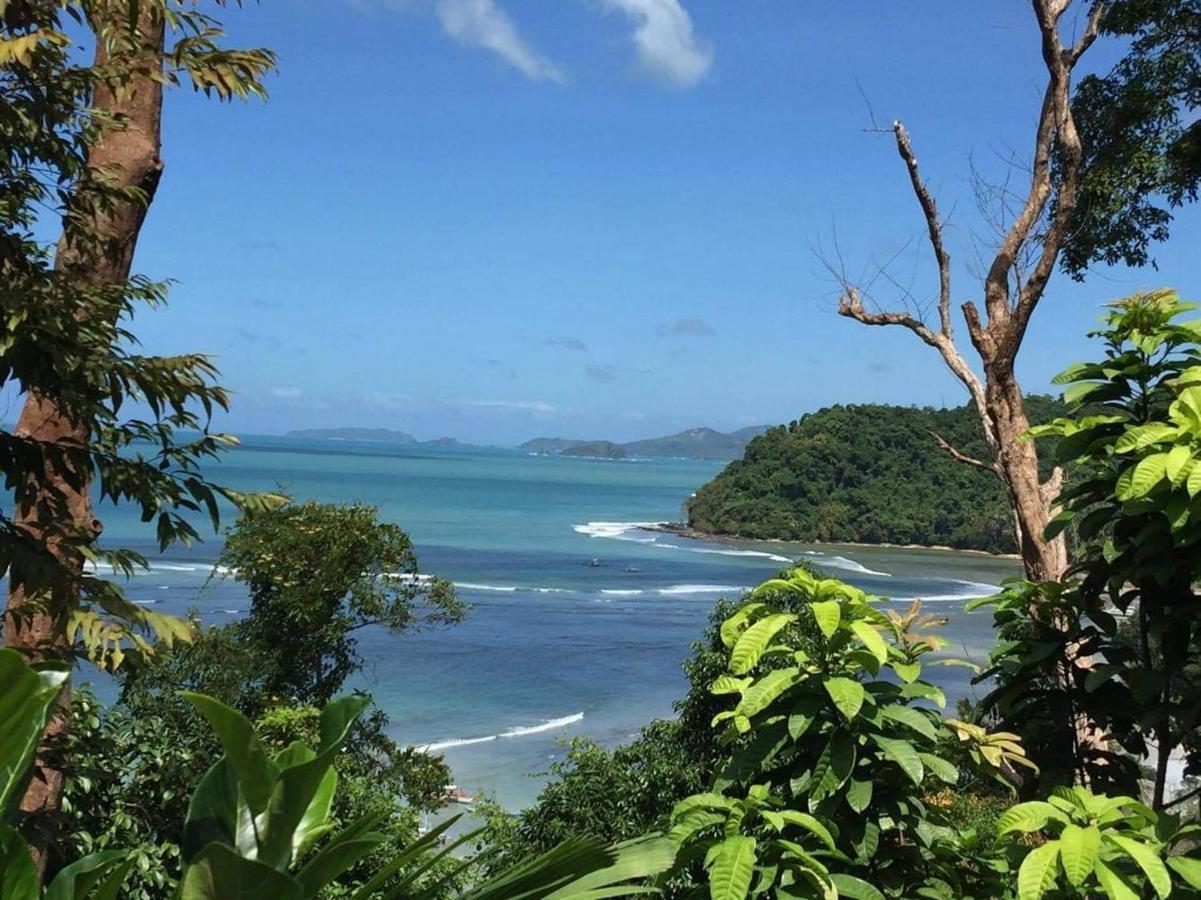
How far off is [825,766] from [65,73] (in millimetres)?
2740

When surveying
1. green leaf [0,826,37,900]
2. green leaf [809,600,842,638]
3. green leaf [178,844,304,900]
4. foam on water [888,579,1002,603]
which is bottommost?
foam on water [888,579,1002,603]

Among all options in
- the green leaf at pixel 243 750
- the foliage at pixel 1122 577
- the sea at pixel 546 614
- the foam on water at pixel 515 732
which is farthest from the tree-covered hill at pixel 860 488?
the green leaf at pixel 243 750

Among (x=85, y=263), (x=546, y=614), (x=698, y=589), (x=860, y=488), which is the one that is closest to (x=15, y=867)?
(x=85, y=263)

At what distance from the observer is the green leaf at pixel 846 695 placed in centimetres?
183

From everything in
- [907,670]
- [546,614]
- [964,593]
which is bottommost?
[546,614]

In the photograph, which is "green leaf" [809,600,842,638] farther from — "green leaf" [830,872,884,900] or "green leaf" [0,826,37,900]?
"green leaf" [0,826,37,900]

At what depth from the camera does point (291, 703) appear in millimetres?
10945

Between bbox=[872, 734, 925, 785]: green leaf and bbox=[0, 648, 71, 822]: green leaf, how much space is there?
144 centimetres

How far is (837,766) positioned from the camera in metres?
1.91

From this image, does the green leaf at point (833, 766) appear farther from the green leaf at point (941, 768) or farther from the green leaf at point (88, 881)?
the green leaf at point (88, 881)

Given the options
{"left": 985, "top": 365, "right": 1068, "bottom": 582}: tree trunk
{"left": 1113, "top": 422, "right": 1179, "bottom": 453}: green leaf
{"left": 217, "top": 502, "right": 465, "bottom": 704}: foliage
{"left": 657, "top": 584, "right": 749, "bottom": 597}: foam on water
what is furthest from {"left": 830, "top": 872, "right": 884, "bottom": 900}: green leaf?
{"left": 657, "top": 584, "right": 749, "bottom": 597}: foam on water

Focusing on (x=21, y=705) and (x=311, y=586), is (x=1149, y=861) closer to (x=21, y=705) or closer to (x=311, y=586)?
(x=21, y=705)

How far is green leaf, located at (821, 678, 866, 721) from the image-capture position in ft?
6.01

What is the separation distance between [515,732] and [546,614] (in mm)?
12346
